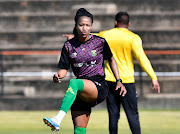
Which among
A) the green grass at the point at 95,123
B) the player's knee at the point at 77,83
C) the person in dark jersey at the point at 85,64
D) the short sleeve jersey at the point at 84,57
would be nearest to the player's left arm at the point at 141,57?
the person in dark jersey at the point at 85,64

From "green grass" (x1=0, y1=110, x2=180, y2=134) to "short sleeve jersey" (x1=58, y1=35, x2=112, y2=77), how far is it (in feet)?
11.1

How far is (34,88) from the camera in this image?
15148mm

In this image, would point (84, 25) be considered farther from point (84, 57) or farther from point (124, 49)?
point (124, 49)

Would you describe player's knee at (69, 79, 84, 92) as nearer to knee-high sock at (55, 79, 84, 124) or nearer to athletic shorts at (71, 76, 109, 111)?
knee-high sock at (55, 79, 84, 124)

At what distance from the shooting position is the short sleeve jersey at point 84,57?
591 centimetres

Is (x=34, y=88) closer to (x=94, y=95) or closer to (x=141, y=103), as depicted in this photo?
(x=141, y=103)

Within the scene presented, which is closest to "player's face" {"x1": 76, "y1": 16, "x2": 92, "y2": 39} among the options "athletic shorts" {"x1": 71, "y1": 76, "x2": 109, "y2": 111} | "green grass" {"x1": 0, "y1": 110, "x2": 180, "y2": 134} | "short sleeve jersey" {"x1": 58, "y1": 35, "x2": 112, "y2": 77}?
"short sleeve jersey" {"x1": 58, "y1": 35, "x2": 112, "y2": 77}

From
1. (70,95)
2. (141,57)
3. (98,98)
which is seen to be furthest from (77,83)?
(141,57)

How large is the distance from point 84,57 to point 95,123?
4.68 meters

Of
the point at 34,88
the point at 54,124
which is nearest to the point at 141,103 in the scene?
the point at 34,88

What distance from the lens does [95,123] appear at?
10.4 m

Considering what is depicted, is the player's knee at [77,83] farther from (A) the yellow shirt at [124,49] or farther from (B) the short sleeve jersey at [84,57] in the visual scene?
(A) the yellow shirt at [124,49]

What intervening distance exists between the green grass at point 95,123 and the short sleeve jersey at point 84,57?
340cm

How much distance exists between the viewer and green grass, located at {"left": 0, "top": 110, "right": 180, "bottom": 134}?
9.35m
